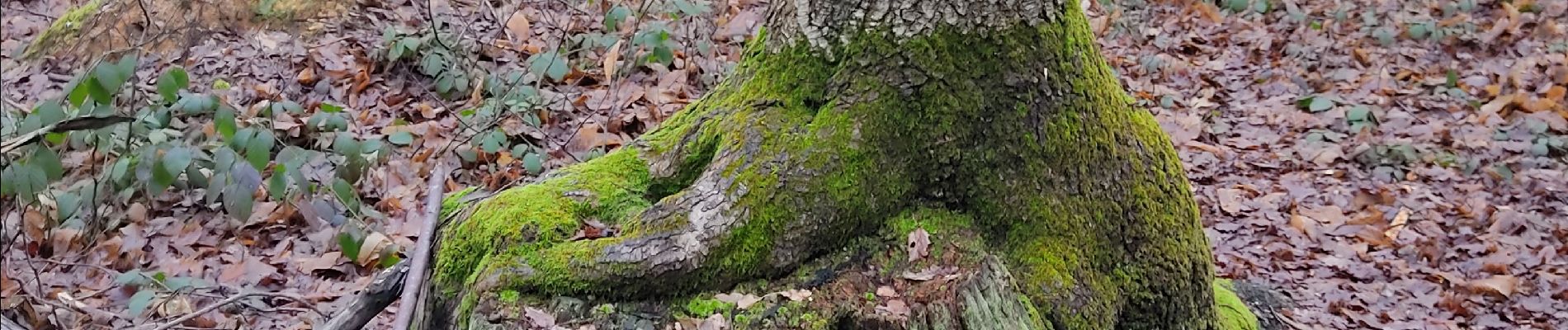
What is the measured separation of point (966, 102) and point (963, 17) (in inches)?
8.2

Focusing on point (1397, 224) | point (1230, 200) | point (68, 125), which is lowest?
point (1230, 200)

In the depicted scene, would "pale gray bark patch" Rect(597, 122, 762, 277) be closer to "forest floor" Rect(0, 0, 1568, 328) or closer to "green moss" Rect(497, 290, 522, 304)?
"green moss" Rect(497, 290, 522, 304)

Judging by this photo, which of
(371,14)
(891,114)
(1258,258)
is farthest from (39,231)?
(1258,258)

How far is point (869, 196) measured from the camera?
261 centimetres

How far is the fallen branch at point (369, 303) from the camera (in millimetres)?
2570

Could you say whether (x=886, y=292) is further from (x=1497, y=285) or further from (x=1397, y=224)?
(x=1397, y=224)

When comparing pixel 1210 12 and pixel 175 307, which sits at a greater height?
pixel 175 307

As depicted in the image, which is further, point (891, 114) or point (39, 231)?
point (39, 231)

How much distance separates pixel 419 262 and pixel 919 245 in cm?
119

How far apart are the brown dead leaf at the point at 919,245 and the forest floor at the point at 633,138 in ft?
6.81

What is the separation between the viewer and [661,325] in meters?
2.43

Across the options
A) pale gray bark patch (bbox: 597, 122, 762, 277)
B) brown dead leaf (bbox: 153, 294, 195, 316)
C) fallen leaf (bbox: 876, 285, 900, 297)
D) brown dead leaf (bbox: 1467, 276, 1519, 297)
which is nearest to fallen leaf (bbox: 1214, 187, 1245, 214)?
brown dead leaf (bbox: 1467, 276, 1519, 297)

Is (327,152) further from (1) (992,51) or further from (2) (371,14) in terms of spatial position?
(1) (992,51)

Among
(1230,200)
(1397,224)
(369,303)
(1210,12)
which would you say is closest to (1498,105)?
(1397,224)
